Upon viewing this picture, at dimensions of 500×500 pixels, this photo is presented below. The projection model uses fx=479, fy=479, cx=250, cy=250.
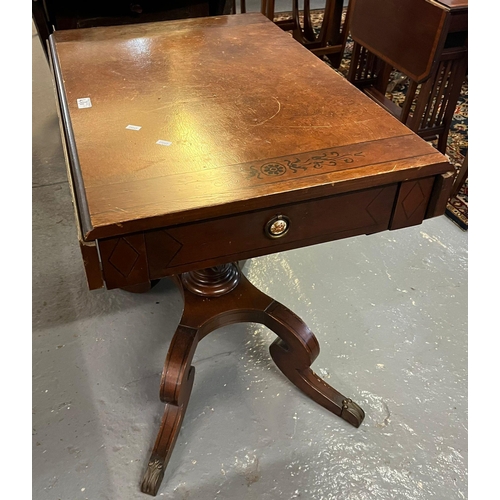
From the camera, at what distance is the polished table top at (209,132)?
2.24ft

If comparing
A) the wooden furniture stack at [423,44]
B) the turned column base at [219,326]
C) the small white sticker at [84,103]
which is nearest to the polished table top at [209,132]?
the small white sticker at [84,103]

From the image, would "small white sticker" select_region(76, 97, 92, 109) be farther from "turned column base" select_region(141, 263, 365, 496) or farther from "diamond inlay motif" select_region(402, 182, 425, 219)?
"diamond inlay motif" select_region(402, 182, 425, 219)

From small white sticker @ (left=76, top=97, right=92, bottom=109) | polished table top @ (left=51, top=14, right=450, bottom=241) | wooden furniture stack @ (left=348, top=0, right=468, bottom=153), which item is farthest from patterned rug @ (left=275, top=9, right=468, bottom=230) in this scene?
small white sticker @ (left=76, top=97, right=92, bottom=109)

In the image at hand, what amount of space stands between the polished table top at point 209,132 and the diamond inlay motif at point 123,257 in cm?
3

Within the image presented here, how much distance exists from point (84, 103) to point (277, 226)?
457 mm

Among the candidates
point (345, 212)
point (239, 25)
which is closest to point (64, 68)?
point (239, 25)

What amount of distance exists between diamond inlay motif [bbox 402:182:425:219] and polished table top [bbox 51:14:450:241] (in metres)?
0.04

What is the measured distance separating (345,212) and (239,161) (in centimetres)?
19

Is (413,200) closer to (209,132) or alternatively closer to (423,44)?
(209,132)

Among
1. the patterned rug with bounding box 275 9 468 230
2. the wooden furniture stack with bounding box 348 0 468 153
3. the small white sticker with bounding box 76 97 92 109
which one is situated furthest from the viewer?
the patterned rug with bounding box 275 9 468 230

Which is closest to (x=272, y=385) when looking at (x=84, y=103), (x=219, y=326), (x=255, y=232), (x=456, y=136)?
(x=219, y=326)

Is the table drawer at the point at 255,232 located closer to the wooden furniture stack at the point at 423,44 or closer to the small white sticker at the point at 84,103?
the small white sticker at the point at 84,103

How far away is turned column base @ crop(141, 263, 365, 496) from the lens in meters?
0.95

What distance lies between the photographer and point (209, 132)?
819mm
